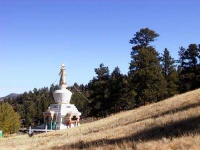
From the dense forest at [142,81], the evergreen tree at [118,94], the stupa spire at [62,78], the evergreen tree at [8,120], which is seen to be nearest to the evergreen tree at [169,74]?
the dense forest at [142,81]

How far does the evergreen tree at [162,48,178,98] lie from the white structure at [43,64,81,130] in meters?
16.6

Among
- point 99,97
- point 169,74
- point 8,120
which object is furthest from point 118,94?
point 8,120

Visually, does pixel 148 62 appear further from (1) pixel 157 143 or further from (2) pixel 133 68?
(1) pixel 157 143

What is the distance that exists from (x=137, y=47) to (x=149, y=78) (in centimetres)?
854

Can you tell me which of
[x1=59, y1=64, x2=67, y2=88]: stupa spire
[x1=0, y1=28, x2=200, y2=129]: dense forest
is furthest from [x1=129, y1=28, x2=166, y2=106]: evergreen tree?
[x1=59, y1=64, x2=67, y2=88]: stupa spire

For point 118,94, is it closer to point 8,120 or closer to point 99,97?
point 99,97

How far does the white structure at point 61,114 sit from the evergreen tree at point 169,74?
1658 cm

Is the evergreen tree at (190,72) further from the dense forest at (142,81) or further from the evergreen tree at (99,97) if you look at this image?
the evergreen tree at (99,97)

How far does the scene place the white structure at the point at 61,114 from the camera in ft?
119

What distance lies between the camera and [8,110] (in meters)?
67.2

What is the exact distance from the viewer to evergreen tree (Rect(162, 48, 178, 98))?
49441 mm

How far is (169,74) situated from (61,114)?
83.5ft

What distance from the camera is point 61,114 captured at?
36.7 meters

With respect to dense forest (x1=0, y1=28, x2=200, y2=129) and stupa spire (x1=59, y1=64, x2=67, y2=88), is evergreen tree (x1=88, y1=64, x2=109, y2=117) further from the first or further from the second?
stupa spire (x1=59, y1=64, x2=67, y2=88)
